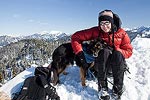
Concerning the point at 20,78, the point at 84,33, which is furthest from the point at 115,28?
the point at 20,78

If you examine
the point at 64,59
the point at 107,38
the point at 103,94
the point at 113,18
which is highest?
the point at 113,18

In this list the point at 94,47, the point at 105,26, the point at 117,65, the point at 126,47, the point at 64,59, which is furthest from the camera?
the point at 64,59

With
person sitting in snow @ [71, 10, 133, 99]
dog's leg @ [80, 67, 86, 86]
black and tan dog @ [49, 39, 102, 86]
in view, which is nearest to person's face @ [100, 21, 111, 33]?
person sitting in snow @ [71, 10, 133, 99]

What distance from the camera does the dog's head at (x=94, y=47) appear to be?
654 cm

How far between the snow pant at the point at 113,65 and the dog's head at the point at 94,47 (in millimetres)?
783

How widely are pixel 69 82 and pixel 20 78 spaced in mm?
1565

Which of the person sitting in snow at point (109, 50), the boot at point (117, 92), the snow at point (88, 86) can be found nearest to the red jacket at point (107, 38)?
the person sitting in snow at point (109, 50)

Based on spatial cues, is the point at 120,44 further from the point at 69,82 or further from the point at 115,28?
the point at 69,82

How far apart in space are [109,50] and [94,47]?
0.99m

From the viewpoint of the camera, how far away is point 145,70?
8.05 metres

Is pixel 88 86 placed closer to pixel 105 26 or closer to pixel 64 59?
pixel 64 59

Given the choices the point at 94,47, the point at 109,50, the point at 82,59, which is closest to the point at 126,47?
the point at 109,50

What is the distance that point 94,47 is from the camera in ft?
22.0

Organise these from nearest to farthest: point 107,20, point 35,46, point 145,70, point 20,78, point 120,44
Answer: point 107,20 → point 120,44 → point 20,78 → point 145,70 → point 35,46
